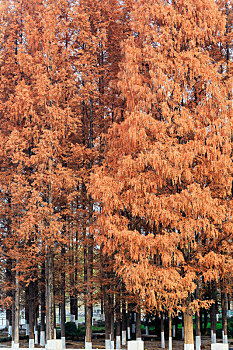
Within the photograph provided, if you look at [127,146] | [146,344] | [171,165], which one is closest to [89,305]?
[127,146]

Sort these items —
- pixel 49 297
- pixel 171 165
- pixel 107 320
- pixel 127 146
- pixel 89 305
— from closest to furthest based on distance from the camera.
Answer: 1. pixel 171 165
2. pixel 127 146
3. pixel 49 297
4. pixel 89 305
5. pixel 107 320

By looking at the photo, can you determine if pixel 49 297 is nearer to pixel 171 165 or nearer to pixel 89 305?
pixel 89 305

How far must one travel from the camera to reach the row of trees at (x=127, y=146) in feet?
36.6

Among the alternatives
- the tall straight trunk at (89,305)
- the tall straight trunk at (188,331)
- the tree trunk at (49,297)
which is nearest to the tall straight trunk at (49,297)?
the tree trunk at (49,297)

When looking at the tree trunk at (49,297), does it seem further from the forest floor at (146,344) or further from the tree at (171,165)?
the forest floor at (146,344)

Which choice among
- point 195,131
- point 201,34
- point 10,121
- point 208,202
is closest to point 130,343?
point 208,202

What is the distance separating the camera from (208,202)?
10875 mm

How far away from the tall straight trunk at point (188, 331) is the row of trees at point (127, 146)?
0.09ft

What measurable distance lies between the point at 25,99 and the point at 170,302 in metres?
8.64

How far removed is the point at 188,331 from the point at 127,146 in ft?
16.7

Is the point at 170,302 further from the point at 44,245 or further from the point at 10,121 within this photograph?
the point at 10,121

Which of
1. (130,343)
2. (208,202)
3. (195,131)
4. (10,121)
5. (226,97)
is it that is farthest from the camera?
(10,121)

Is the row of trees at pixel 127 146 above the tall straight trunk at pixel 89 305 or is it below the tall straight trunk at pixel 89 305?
above

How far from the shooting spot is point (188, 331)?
11570 millimetres
